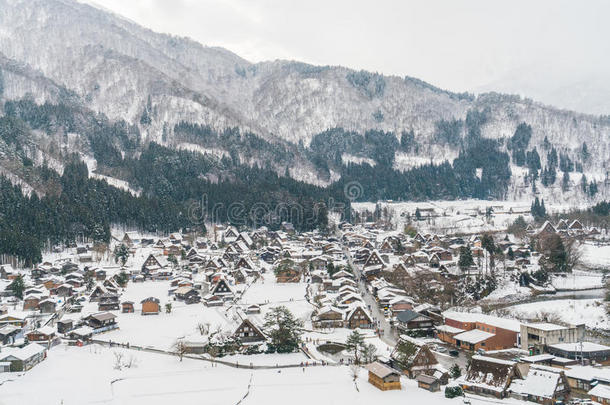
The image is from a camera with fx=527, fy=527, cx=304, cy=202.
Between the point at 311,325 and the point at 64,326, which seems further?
the point at 311,325

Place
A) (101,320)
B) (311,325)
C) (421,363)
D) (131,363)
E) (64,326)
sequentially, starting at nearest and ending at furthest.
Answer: (421,363), (131,363), (64,326), (101,320), (311,325)

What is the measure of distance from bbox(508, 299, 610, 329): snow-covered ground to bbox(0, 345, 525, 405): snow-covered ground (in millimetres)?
19620

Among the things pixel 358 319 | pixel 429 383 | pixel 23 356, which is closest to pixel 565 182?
pixel 358 319

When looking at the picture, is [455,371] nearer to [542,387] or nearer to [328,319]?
[542,387]

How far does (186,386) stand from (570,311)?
33.7 metres

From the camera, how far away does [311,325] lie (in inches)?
1774

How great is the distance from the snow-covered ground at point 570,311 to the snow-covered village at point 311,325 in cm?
17

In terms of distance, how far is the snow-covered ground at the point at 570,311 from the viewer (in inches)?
1731

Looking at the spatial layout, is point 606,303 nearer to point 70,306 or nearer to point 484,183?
point 70,306

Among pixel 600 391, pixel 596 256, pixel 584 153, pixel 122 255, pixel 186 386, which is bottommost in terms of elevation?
pixel 186 386

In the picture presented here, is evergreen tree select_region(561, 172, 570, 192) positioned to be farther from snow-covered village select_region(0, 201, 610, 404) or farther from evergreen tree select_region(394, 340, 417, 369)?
evergreen tree select_region(394, 340, 417, 369)

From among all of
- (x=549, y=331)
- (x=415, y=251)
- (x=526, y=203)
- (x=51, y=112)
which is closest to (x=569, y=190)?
(x=526, y=203)

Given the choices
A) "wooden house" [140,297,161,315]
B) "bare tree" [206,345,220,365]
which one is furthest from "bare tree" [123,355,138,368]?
"wooden house" [140,297,161,315]

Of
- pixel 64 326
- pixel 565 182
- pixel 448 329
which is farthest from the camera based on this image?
pixel 565 182
